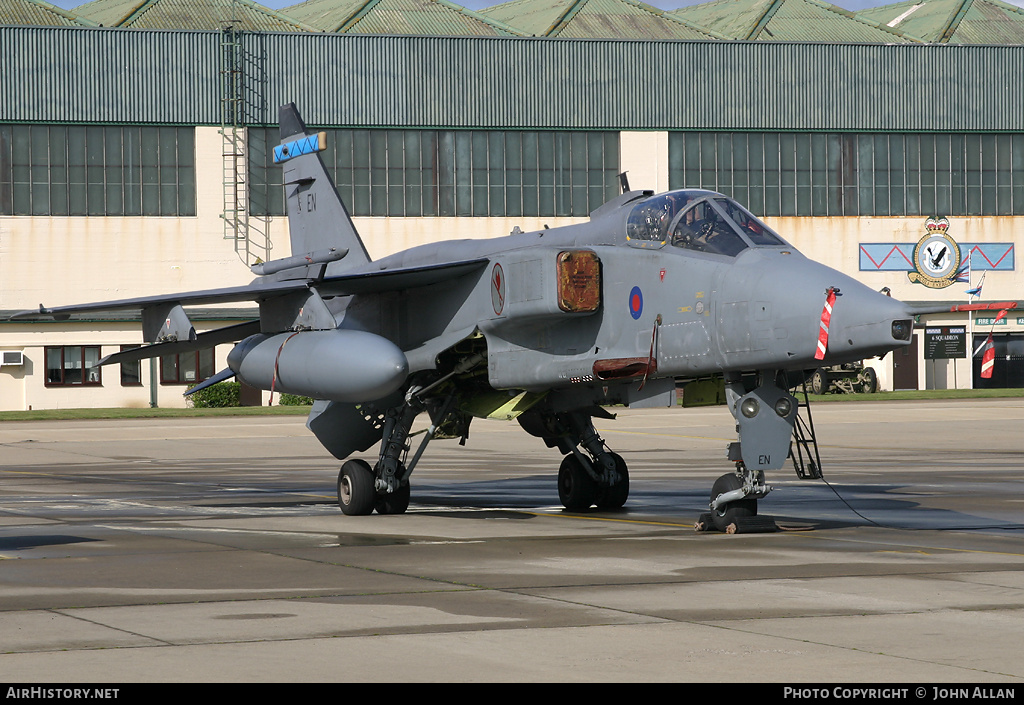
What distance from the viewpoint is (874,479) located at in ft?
71.2

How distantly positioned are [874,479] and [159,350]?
11788 millimetres

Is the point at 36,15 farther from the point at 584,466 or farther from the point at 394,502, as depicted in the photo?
the point at 584,466

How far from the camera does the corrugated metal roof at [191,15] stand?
5806cm

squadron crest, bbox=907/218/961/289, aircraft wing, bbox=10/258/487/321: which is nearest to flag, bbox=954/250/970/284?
squadron crest, bbox=907/218/961/289

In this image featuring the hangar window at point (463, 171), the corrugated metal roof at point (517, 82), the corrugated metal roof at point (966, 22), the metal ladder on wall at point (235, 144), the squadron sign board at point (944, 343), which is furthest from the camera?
the corrugated metal roof at point (966, 22)

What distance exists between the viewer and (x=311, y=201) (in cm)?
2008

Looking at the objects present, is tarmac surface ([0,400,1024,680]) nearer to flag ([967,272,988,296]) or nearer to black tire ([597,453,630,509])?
black tire ([597,453,630,509])

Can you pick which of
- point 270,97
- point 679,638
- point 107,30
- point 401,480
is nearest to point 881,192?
point 270,97

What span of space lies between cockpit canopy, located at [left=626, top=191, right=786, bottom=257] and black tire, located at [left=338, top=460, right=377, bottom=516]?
184 inches

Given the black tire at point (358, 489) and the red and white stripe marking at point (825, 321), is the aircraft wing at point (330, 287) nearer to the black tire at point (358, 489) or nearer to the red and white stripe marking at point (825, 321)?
the black tire at point (358, 489)

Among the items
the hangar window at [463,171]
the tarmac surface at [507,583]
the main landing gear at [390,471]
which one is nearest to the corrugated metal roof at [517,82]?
the hangar window at [463,171]

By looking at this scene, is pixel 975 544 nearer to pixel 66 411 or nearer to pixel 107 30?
pixel 66 411

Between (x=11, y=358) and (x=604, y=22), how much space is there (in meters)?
31.0

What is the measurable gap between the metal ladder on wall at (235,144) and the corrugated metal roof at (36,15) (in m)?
6.26
